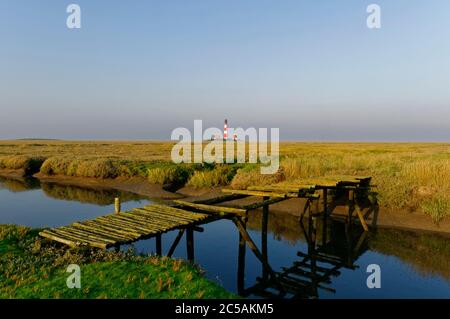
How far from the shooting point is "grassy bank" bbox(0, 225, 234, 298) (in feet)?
21.4

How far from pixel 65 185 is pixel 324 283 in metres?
26.4

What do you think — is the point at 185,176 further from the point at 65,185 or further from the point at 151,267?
the point at 151,267

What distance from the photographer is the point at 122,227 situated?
8.90m

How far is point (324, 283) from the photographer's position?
11445mm

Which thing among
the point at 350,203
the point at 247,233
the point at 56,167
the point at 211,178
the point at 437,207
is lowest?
the point at 437,207

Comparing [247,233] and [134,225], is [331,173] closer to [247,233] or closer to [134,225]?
[247,233]

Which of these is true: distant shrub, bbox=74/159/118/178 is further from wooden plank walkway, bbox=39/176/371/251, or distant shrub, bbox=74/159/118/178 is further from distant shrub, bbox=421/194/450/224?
distant shrub, bbox=421/194/450/224

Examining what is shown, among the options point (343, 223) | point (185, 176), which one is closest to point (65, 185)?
point (185, 176)

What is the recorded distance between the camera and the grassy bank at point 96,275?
21.4 ft

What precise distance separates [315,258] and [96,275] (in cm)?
900

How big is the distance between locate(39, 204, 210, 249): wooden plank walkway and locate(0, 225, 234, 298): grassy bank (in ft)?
0.97

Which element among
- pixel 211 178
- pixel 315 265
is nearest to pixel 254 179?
pixel 211 178

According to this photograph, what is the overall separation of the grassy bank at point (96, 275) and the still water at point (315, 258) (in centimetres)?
363

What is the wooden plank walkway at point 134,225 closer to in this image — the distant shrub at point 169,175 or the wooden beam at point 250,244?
the wooden beam at point 250,244
